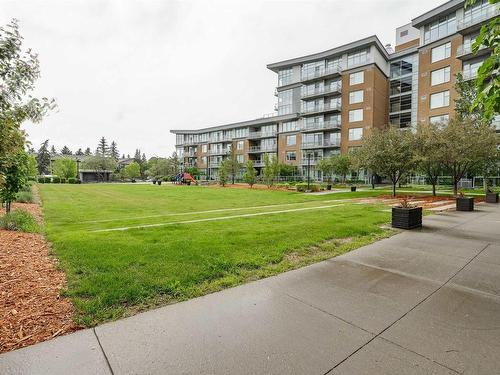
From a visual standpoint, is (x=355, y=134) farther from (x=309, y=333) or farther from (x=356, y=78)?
(x=309, y=333)

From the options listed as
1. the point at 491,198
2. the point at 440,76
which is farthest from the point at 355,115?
the point at 491,198

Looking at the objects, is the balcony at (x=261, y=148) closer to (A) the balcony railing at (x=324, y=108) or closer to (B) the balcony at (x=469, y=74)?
(A) the balcony railing at (x=324, y=108)

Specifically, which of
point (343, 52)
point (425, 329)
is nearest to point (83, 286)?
point (425, 329)

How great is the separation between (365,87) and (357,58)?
559cm

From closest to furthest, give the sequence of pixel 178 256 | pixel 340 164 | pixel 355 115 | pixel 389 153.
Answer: pixel 178 256, pixel 389 153, pixel 340 164, pixel 355 115

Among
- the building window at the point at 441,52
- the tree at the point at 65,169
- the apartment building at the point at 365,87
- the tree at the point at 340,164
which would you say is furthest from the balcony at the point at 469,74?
the tree at the point at 65,169

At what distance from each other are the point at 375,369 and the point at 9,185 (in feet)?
42.3

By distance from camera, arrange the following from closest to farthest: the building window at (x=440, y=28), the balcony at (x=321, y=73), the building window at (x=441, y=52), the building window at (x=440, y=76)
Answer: the building window at (x=440, y=28) < the building window at (x=441, y=52) < the building window at (x=440, y=76) < the balcony at (x=321, y=73)

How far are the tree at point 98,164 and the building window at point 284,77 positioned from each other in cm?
5290

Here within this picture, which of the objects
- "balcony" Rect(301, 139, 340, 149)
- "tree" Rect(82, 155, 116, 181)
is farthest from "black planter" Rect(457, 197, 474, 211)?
"tree" Rect(82, 155, 116, 181)

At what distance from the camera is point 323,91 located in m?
52.1

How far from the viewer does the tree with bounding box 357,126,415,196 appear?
21562mm

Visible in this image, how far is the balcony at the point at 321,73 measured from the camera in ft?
165

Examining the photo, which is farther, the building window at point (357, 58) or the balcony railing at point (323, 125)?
the balcony railing at point (323, 125)
